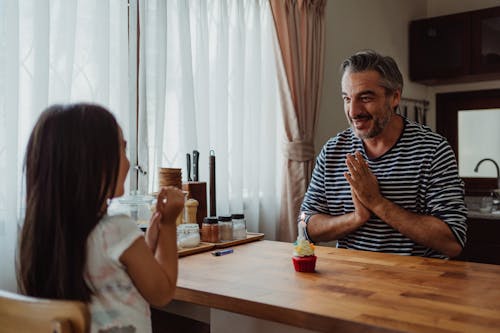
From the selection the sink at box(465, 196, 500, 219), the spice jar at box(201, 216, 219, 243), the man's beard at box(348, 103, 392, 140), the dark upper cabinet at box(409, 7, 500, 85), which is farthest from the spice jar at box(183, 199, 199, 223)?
the dark upper cabinet at box(409, 7, 500, 85)

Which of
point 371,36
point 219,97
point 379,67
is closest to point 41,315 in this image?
point 379,67

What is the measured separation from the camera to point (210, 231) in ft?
6.17

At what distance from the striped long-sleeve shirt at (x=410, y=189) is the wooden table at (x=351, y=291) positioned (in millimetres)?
204

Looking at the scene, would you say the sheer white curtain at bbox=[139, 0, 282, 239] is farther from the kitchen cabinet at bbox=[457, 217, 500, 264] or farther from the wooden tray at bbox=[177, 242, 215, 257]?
the kitchen cabinet at bbox=[457, 217, 500, 264]

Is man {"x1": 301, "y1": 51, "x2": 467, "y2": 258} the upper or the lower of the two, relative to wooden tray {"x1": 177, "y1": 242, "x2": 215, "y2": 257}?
upper

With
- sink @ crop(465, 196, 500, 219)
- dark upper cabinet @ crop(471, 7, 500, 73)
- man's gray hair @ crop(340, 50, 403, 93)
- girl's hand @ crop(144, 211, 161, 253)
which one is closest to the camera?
girl's hand @ crop(144, 211, 161, 253)

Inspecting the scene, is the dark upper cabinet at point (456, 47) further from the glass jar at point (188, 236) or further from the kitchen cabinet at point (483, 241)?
the glass jar at point (188, 236)

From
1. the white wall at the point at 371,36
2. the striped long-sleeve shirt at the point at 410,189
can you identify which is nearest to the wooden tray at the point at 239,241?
the striped long-sleeve shirt at the point at 410,189

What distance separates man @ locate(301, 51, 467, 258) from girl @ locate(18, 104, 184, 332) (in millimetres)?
1000

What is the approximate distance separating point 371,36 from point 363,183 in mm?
2387

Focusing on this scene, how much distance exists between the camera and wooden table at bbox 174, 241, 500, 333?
103 cm

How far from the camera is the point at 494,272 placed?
1.44m

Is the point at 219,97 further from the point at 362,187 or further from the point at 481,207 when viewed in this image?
the point at 481,207

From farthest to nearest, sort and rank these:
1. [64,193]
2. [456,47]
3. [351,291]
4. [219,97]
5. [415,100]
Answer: [415,100]
[456,47]
[219,97]
[351,291]
[64,193]
